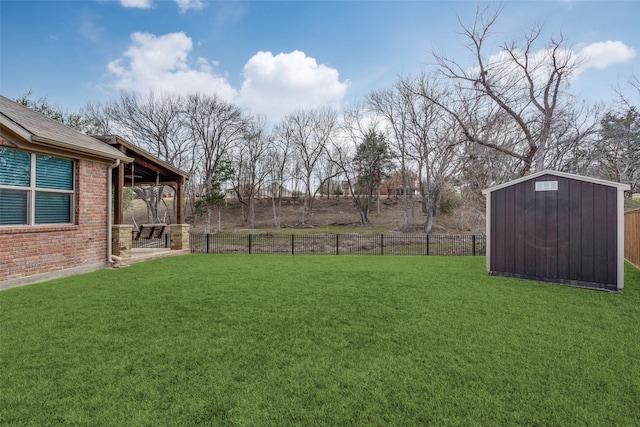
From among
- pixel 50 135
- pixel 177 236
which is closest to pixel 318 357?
pixel 50 135

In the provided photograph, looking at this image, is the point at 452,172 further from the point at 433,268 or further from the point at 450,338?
the point at 450,338

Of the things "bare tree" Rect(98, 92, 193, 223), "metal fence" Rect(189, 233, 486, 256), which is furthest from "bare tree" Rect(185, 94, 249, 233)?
"metal fence" Rect(189, 233, 486, 256)

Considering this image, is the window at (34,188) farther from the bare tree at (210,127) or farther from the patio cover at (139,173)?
the bare tree at (210,127)

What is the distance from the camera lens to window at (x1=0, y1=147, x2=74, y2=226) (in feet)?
19.7

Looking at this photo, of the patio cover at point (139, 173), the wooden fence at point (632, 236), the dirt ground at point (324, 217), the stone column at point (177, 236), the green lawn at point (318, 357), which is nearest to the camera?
the green lawn at point (318, 357)

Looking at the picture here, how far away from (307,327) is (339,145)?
3055 cm

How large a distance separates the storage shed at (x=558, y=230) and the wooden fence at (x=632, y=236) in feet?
11.2

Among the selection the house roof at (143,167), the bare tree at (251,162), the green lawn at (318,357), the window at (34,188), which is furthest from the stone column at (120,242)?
the bare tree at (251,162)

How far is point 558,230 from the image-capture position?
250 inches

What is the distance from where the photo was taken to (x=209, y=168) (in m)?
26.2

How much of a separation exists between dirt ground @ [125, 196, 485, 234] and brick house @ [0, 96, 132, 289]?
66.9 ft

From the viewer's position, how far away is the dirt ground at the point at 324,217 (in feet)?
93.9

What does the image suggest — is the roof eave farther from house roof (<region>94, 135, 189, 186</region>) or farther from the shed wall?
the shed wall

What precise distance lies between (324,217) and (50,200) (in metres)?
28.2
